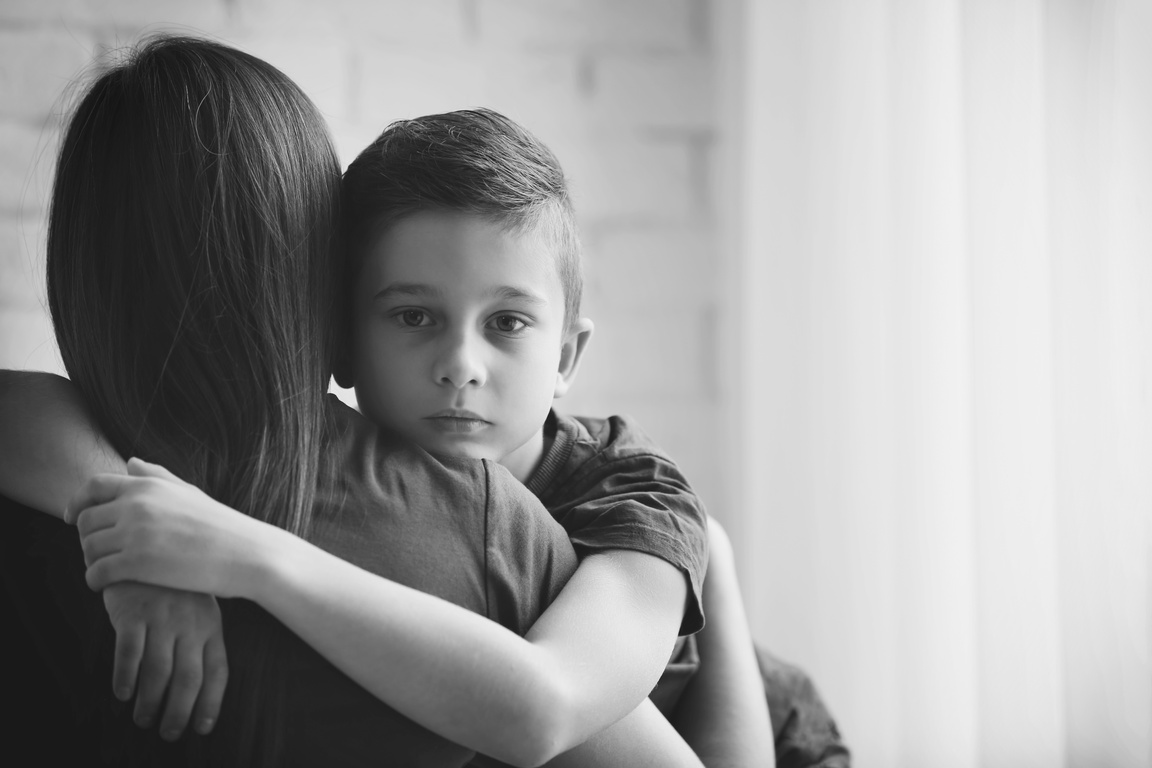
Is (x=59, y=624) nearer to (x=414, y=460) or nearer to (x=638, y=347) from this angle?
(x=414, y=460)

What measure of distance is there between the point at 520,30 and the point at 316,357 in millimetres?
1082

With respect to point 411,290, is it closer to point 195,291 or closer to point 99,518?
point 195,291

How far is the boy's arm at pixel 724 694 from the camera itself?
34.9 inches

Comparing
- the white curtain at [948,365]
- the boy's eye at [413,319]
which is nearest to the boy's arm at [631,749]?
the boy's eye at [413,319]

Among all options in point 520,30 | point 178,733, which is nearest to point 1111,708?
point 178,733

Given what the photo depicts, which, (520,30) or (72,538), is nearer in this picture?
(72,538)

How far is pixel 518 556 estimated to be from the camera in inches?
25.7

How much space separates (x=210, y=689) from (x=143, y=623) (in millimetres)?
56

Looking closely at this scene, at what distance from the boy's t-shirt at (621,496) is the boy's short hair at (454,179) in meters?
0.16

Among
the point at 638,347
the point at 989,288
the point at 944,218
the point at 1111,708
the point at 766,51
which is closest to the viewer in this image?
the point at 1111,708

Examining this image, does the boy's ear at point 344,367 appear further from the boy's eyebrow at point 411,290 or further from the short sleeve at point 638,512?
the short sleeve at point 638,512

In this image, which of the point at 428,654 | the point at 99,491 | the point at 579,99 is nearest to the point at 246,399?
the point at 99,491

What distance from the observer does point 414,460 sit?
0.66 m

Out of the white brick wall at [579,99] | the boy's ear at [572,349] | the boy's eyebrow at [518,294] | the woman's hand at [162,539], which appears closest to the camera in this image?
the woman's hand at [162,539]
